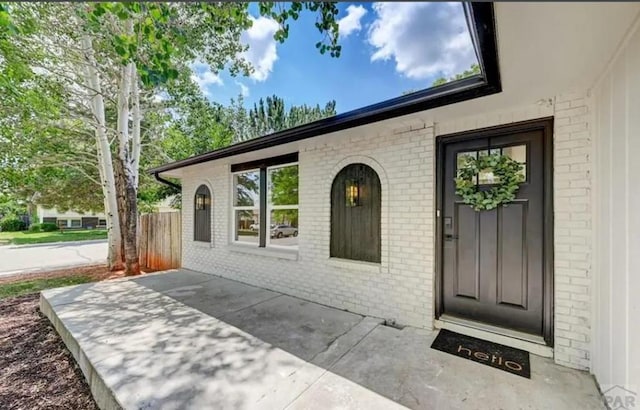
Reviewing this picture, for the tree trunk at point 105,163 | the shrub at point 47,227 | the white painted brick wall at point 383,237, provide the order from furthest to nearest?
the shrub at point 47,227 → the tree trunk at point 105,163 → the white painted brick wall at point 383,237

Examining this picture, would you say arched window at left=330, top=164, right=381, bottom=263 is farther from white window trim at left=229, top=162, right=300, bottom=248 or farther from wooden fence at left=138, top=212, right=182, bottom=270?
wooden fence at left=138, top=212, right=182, bottom=270

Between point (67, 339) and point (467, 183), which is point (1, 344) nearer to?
point (67, 339)

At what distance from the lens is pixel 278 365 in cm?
266

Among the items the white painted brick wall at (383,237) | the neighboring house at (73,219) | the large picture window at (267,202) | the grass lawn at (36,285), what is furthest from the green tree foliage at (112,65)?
the neighboring house at (73,219)

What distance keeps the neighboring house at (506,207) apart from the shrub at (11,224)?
3317 cm

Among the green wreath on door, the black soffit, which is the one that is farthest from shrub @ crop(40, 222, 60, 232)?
the green wreath on door

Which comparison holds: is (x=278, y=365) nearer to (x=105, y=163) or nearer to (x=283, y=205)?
(x=283, y=205)

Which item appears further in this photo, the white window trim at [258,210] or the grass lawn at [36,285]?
the grass lawn at [36,285]

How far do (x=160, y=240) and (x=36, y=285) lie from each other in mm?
2714

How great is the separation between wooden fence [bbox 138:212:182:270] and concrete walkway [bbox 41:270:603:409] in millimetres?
3640

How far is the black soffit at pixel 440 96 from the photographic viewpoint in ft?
5.45

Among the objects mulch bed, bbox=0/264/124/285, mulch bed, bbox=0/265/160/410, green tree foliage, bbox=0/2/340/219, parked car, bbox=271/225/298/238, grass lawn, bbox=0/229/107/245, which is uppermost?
green tree foliage, bbox=0/2/340/219

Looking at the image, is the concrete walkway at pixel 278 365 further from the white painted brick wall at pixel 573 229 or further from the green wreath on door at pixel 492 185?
the green wreath on door at pixel 492 185

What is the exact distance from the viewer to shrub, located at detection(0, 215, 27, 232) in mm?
24656
